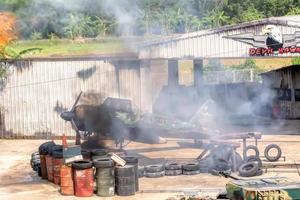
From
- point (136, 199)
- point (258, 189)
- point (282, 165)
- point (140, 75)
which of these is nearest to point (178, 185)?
point (136, 199)

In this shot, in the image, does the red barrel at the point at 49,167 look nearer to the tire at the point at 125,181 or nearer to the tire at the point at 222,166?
the tire at the point at 125,181

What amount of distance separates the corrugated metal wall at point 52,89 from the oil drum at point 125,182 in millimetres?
10708

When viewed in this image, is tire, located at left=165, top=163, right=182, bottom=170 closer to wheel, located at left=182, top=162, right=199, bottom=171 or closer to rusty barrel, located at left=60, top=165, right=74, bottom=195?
wheel, located at left=182, top=162, right=199, bottom=171

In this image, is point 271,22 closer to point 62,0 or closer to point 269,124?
point 269,124

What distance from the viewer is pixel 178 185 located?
16.9 metres

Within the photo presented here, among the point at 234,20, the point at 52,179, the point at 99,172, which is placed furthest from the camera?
the point at 234,20

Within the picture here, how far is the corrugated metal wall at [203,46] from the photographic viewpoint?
27484 mm

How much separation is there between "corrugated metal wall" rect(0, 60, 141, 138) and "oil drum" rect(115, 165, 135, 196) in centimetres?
1071

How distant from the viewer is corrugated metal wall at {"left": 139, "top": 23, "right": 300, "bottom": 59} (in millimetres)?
27484

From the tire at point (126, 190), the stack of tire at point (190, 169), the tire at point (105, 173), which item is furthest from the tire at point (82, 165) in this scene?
the stack of tire at point (190, 169)

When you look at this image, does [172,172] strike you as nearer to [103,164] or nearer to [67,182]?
[103,164]

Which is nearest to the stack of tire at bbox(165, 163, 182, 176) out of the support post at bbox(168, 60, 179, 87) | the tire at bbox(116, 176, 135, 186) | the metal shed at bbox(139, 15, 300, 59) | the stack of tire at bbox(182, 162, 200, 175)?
the stack of tire at bbox(182, 162, 200, 175)

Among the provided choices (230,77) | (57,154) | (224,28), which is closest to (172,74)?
(224,28)

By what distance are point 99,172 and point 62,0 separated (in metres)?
5.02
